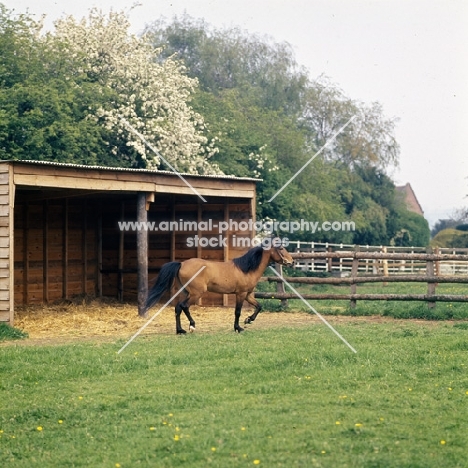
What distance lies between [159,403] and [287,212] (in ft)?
81.2

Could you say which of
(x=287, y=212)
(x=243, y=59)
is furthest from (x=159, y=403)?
(x=243, y=59)

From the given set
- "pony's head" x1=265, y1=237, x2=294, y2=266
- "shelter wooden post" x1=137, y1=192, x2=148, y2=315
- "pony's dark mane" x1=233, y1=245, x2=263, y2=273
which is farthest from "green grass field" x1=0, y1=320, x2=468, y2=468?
"shelter wooden post" x1=137, y1=192, x2=148, y2=315

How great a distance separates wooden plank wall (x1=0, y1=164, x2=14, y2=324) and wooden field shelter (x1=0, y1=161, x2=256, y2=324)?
2.83 meters

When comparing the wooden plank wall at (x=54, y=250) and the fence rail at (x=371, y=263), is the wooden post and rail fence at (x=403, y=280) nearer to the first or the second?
the wooden plank wall at (x=54, y=250)

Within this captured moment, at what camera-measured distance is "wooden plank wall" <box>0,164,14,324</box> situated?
1348cm

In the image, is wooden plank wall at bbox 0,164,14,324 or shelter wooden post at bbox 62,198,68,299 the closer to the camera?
wooden plank wall at bbox 0,164,14,324

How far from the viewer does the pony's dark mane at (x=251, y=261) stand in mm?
14391

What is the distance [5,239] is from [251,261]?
416 cm

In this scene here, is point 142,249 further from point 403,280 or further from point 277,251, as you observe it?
point 403,280

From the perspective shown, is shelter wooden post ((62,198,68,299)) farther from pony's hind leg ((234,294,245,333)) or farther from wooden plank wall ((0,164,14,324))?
pony's hind leg ((234,294,245,333))

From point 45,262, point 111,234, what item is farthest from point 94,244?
point 45,262

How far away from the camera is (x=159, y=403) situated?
313 inches

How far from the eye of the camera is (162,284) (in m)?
13.8

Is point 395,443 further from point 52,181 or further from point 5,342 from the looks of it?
point 52,181
